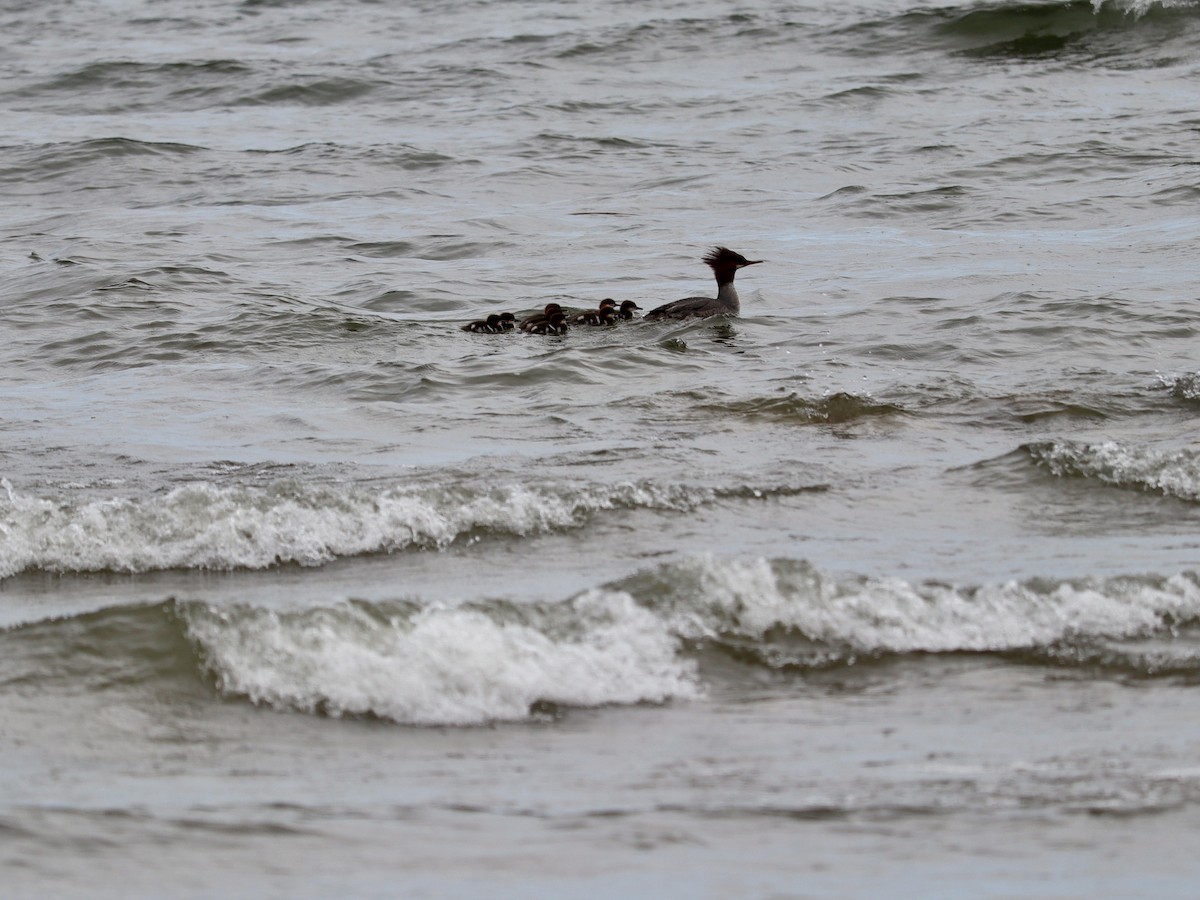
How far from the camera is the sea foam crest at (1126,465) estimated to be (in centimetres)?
782

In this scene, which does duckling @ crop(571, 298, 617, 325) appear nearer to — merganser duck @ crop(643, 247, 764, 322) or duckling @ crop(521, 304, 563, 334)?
duckling @ crop(521, 304, 563, 334)

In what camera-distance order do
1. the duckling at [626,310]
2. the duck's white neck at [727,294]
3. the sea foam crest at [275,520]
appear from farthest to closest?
the duck's white neck at [727,294] → the duckling at [626,310] → the sea foam crest at [275,520]

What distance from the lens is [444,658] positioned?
573 centimetres

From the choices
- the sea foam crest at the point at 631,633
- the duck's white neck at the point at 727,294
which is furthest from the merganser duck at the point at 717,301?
the sea foam crest at the point at 631,633

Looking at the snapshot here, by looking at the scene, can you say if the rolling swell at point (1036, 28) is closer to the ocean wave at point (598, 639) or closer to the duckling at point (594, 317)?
the duckling at point (594, 317)

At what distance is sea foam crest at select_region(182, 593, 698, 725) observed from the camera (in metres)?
5.57

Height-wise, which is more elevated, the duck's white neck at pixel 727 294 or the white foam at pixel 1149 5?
the white foam at pixel 1149 5

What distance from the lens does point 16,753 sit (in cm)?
517

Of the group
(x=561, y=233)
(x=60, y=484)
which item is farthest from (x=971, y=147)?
(x=60, y=484)

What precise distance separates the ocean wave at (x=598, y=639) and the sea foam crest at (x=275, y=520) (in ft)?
2.96

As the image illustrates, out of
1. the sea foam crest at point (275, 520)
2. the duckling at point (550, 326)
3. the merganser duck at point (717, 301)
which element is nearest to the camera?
the sea foam crest at point (275, 520)

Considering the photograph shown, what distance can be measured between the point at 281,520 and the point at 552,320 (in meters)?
5.00

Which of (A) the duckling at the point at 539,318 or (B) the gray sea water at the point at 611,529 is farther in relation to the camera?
(A) the duckling at the point at 539,318

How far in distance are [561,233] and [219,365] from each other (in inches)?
219
